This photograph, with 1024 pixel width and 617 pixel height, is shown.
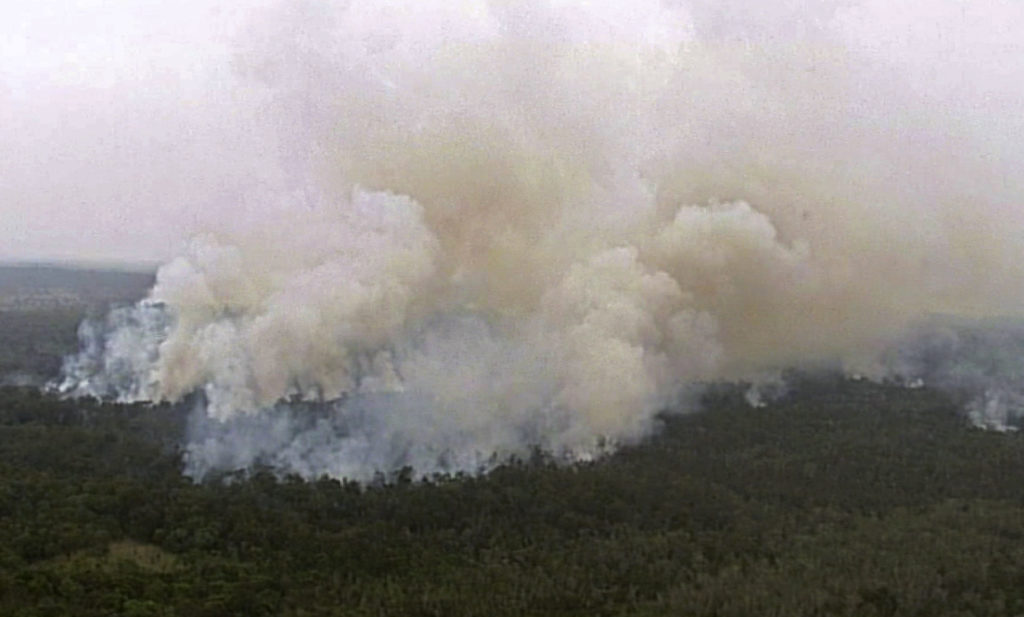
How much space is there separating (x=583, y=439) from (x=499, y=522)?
23.4 meters

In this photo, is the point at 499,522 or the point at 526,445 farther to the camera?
the point at 526,445

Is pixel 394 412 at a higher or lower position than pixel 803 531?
higher

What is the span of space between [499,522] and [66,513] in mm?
24972

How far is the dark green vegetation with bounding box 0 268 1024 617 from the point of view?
6194 centimetres

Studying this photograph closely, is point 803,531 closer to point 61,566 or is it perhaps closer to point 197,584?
point 197,584

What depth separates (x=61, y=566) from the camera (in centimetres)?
6162

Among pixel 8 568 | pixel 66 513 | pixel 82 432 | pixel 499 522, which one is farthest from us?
pixel 82 432

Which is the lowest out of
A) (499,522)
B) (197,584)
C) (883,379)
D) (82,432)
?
(197,584)

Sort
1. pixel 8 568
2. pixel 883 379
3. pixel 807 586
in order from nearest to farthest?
pixel 8 568, pixel 807 586, pixel 883 379

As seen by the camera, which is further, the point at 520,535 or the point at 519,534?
the point at 519,534

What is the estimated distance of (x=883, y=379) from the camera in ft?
489

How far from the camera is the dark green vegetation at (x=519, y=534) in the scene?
61.9 metres

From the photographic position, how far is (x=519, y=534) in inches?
3009

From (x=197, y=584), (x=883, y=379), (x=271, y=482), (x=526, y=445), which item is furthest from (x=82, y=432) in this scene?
(x=883, y=379)
